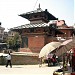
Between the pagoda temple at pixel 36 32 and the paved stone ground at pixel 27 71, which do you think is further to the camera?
the pagoda temple at pixel 36 32

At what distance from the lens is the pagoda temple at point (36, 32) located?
31750mm

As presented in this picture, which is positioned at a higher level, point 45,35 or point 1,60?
point 45,35

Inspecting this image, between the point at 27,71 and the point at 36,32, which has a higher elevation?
the point at 36,32

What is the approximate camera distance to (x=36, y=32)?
32.3 meters

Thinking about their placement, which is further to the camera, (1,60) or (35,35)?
(35,35)

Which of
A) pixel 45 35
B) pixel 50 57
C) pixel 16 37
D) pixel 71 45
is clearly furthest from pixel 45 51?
pixel 16 37

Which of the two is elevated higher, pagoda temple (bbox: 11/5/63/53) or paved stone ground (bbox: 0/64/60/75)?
pagoda temple (bbox: 11/5/63/53)

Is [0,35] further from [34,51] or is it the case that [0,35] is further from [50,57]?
[50,57]

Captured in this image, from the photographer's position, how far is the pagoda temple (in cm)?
3175

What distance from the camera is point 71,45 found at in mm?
10453

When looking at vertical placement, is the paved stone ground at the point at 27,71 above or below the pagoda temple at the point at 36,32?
below

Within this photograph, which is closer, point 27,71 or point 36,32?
point 27,71

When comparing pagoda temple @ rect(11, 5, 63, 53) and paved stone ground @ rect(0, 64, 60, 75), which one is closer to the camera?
paved stone ground @ rect(0, 64, 60, 75)

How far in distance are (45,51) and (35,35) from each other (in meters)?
18.1
